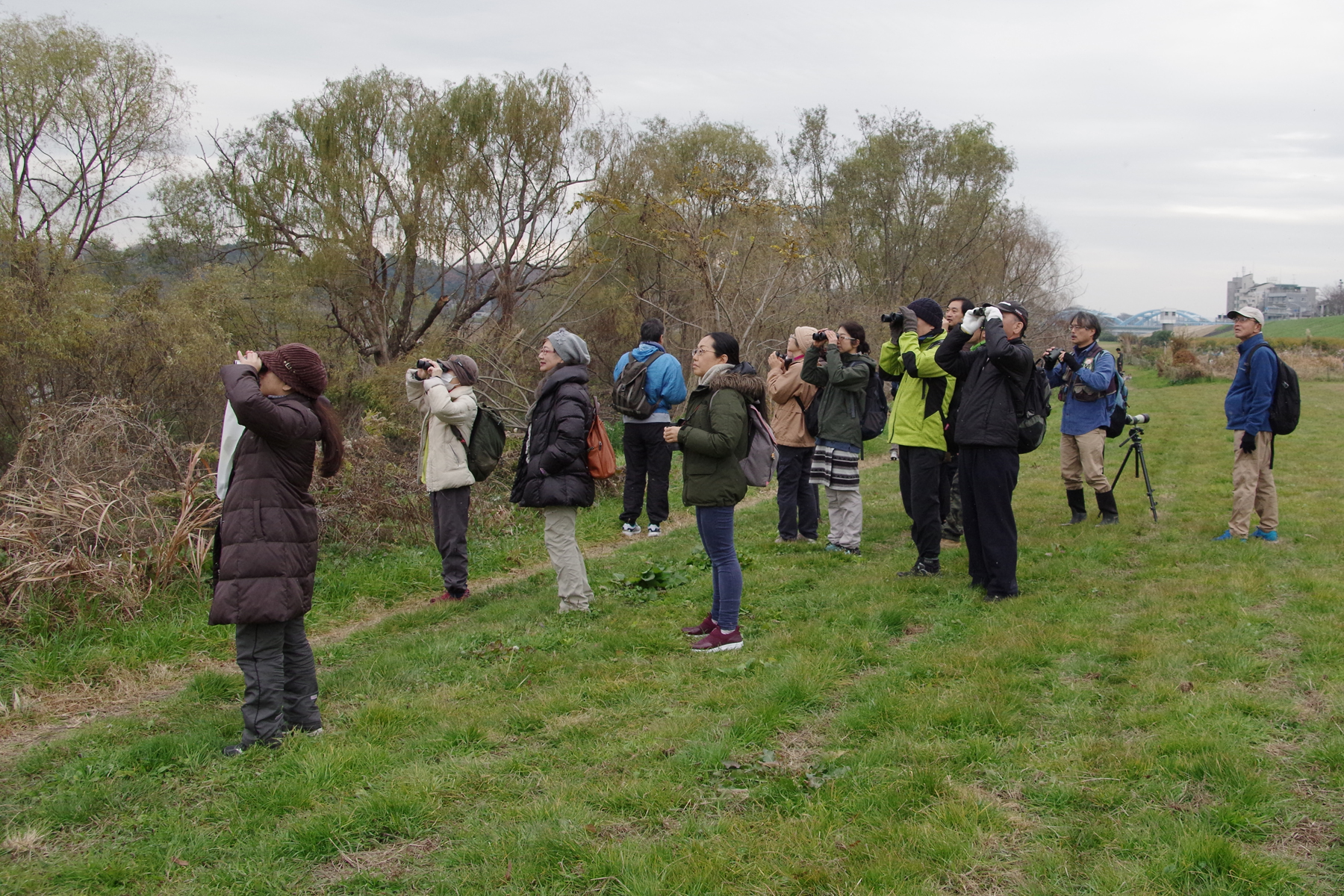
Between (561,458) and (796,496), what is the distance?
10.5 ft

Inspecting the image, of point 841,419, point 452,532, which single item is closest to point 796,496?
point 841,419

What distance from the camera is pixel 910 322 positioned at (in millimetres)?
7168

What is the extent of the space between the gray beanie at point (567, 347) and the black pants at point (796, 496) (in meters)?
2.66

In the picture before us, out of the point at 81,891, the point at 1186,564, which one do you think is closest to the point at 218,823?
the point at 81,891

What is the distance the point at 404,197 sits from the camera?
19906 millimetres

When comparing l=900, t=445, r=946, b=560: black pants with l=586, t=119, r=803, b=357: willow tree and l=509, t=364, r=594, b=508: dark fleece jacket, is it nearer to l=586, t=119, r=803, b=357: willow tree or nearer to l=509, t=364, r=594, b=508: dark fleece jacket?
l=509, t=364, r=594, b=508: dark fleece jacket

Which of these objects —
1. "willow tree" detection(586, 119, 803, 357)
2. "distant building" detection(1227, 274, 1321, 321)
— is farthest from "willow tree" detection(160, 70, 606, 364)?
"distant building" detection(1227, 274, 1321, 321)

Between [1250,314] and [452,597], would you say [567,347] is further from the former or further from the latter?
[1250,314]

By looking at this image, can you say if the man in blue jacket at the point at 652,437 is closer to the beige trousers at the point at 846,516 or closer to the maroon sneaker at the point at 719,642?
the beige trousers at the point at 846,516

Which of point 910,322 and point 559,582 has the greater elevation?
point 910,322

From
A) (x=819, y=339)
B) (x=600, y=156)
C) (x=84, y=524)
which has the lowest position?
(x=84, y=524)

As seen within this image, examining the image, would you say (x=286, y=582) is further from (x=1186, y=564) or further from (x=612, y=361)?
(x=612, y=361)

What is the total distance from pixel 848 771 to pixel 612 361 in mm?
20598

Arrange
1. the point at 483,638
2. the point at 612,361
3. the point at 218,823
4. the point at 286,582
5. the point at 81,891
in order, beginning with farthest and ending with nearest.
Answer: the point at 612,361
the point at 483,638
the point at 286,582
the point at 218,823
the point at 81,891
